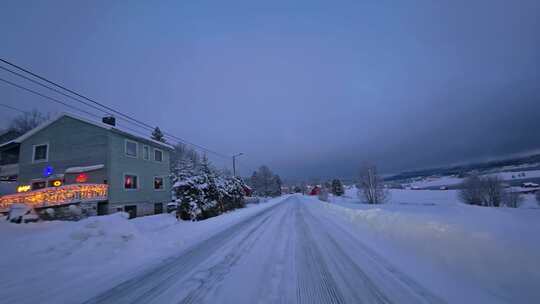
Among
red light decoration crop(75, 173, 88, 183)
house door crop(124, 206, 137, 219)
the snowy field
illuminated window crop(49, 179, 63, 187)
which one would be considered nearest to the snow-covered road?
the snowy field

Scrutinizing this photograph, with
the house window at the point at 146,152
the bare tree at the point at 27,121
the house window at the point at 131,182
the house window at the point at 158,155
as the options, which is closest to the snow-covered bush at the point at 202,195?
the house window at the point at 131,182

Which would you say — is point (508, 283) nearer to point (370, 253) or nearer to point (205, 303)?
point (370, 253)

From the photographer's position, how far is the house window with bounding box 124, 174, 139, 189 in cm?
1878

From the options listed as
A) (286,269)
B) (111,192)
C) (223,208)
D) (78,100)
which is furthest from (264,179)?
(286,269)

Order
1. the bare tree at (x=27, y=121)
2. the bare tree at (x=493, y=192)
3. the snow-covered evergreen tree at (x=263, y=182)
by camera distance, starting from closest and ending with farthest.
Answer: the bare tree at (x=493, y=192), the bare tree at (x=27, y=121), the snow-covered evergreen tree at (x=263, y=182)

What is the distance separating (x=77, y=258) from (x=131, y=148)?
16229 millimetres

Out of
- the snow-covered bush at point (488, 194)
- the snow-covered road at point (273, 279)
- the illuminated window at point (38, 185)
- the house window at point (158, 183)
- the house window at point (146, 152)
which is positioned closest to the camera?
the snow-covered road at point (273, 279)

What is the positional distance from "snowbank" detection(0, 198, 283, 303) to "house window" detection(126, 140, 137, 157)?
11.2 meters

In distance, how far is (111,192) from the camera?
55.5ft

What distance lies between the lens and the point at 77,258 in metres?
5.91

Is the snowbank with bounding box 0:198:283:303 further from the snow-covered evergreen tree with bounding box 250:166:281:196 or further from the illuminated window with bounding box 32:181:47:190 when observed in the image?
the snow-covered evergreen tree with bounding box 250:166:281:196

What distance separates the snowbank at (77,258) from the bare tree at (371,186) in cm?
3215

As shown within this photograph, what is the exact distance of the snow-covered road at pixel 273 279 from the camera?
364 cm

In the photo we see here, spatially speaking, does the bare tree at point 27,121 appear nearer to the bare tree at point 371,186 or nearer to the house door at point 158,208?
the house door at point 158,208
